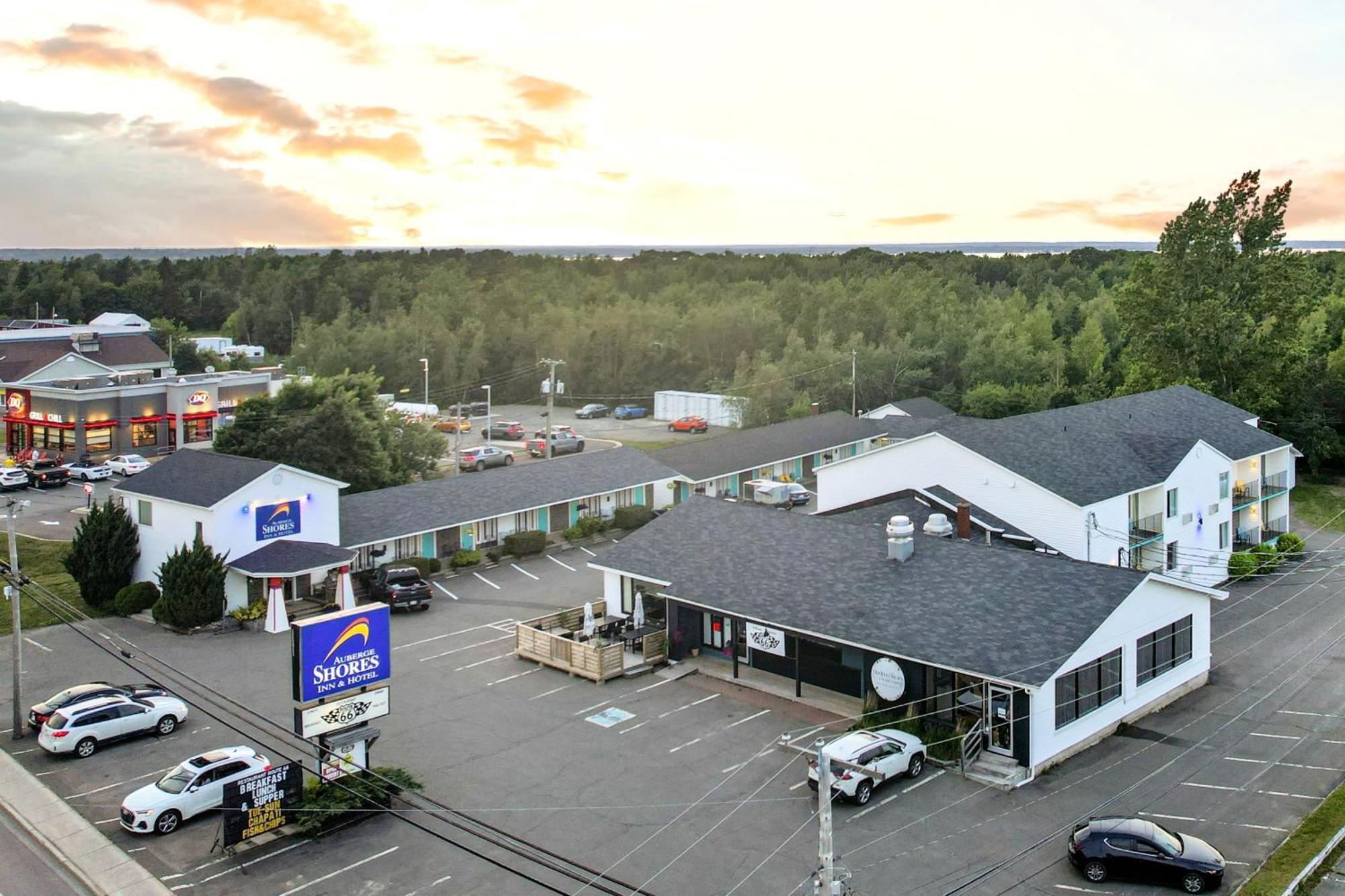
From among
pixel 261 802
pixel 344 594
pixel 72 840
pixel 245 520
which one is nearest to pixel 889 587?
pixel 261 802

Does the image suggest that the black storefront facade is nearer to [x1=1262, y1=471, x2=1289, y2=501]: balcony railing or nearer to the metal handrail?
the metal handrail

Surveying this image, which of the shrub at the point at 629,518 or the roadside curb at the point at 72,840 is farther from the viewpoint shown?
the shrub at the point at 629,518

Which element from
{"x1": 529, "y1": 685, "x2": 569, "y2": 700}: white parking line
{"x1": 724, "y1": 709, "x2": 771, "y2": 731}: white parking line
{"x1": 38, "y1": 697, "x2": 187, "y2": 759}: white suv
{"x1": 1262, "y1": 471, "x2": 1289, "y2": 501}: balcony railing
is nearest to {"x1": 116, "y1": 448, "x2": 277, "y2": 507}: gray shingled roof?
{"x1": 38, "y1": 697, "x2": 187, "y2": 759}: white suv

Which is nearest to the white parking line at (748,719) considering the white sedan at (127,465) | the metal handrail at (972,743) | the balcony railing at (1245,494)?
the metal handrail at (972,743)

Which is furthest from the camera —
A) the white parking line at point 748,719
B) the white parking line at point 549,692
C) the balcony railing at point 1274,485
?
the balcony railing at point 1274,485

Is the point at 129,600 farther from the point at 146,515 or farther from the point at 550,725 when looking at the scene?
the point at 550,725

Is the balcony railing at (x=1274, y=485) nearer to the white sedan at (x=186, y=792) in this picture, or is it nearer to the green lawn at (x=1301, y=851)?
the green lawn at (x=1301, y=851)
